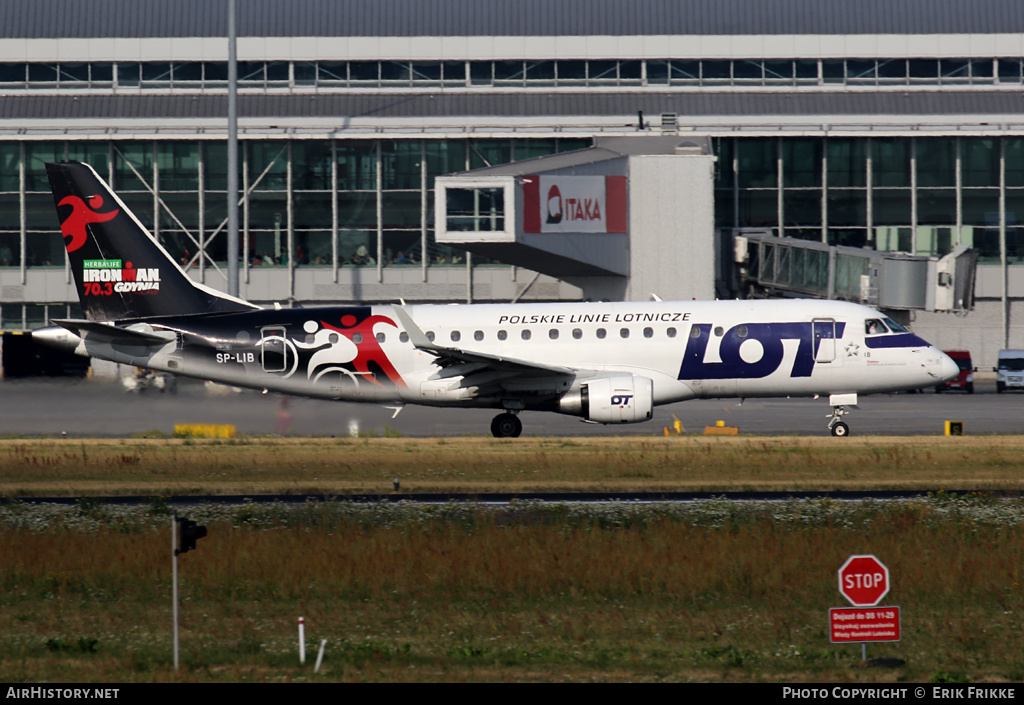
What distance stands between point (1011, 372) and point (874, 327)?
29059 millimetres

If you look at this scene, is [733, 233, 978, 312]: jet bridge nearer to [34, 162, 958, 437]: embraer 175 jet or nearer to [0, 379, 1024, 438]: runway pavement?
[0, 379, 1024, 438]: runway pavement

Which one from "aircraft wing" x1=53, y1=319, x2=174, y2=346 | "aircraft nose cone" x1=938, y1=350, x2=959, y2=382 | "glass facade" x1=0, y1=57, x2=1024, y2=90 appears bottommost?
"aircraft nose cone" x1=938, y1=350, x2=959, y2=382

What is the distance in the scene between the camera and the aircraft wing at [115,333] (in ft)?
116

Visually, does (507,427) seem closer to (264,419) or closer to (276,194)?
(264,419)

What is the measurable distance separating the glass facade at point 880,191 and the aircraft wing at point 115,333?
41.3 m

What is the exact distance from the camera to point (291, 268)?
68375mm

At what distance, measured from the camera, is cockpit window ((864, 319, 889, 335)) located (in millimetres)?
35656

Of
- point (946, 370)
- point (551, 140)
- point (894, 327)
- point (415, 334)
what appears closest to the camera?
point (415, 334)

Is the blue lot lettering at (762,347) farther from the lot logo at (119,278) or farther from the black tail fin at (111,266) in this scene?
the lot logo at (119,278)

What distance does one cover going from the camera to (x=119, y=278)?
37.1 meters

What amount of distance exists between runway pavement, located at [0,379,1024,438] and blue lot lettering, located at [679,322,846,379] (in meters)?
4.74

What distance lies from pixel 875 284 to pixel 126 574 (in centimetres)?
4667

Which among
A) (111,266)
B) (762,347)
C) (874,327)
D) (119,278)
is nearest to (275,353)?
(119,278)

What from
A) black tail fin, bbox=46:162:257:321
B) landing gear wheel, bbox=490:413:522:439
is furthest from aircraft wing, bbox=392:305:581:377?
black tail fin, bbox=46:162:257:321
